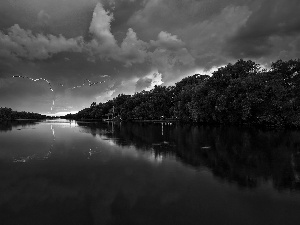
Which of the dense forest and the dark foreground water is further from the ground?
the dense forest

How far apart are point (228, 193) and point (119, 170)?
859 centimetres

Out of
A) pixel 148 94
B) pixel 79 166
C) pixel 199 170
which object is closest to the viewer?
pixel 199 170

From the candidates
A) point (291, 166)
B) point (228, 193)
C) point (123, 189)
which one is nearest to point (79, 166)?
point (123, 189)

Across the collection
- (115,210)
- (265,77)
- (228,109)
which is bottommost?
(115,210)

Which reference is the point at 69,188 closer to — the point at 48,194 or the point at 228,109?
the point at 48,194

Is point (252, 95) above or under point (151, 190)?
above

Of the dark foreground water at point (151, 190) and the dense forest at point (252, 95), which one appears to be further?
the dense forest at point (252, 95)

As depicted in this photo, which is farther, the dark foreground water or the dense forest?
the dense forest

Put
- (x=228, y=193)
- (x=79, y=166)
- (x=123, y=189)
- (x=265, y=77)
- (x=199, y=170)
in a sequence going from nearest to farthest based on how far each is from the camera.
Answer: (x=228, y=193) < (x=123, y=189) < (x=199, y=170) < (x=79, y=166) < (x=265, y=77)

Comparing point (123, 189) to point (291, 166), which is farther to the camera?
point (291, 166)

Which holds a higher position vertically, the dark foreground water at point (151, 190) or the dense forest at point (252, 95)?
the dense forest at point (252, 95)

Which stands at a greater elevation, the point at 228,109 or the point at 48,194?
the point at 228,109

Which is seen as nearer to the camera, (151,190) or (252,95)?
(151,190)

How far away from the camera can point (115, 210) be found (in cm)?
1120
